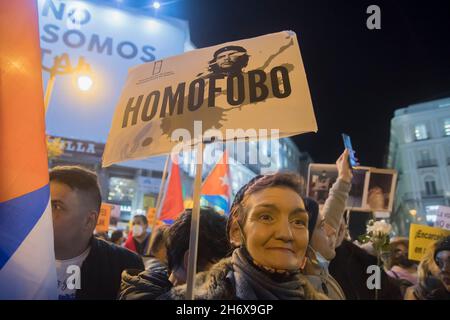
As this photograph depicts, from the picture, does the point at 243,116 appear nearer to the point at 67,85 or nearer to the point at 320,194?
the point at 320,194

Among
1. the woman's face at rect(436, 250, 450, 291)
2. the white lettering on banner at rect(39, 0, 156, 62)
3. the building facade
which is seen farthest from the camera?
the building facade

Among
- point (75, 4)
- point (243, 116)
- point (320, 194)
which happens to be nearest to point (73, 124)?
point (75, 4)

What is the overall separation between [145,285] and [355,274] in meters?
1.54

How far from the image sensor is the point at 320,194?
3832 mm

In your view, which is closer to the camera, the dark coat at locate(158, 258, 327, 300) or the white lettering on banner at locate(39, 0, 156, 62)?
the dark coat at locate(158, 258, 327, 300)

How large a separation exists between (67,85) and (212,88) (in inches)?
790

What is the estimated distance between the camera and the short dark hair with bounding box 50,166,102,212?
2.04 m

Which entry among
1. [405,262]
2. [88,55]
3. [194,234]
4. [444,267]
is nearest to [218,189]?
[405,262]

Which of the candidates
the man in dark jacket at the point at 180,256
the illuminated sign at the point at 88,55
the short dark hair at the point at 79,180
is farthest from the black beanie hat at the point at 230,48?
the illuminated sign at the point at 88,55

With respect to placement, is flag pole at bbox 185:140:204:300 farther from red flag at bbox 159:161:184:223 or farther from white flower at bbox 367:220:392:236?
red flag at bbox 159:161:184:223

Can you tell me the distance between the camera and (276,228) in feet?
5.16

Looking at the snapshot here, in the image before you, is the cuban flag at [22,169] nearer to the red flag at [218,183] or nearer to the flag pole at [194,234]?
the flag pole at [194,234]

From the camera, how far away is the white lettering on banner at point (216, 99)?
1.73 m

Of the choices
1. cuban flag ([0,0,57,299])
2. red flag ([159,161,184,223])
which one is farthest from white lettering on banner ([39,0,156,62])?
cuban flag ([0,0,57,299])
